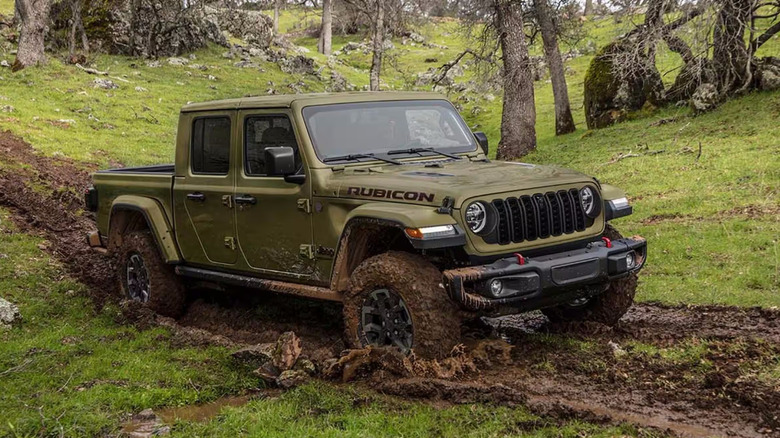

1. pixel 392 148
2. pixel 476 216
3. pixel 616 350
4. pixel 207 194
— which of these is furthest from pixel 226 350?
pixel 616 350

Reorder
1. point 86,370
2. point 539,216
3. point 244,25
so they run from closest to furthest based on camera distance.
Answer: point 539,216 < point 86,370 < point 244,25

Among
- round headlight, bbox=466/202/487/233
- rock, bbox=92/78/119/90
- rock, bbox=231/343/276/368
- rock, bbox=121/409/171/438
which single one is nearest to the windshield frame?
round headlight, bbox=466/202/487/233

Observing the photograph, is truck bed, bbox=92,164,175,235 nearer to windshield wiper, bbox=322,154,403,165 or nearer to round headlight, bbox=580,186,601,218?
windshield wiper, bbox=322,154,403,165

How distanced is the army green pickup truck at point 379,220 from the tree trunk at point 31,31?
64.5 feet

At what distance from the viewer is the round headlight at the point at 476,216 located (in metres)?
5.83

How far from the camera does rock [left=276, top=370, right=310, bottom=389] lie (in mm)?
5922

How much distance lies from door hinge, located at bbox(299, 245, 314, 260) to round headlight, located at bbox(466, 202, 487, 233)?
151 centimetres

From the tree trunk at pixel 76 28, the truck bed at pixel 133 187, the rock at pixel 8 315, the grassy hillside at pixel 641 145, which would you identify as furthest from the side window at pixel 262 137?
the tree trunk at pixel 76 28

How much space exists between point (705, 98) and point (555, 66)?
605 centimetres

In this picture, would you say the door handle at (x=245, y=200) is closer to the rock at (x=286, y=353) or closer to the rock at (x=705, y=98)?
the rock at (x=286, y=353)

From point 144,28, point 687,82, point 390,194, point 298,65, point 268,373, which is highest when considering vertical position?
point 144,28

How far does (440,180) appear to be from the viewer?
613 cm

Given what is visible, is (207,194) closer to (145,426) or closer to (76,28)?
(145,426)

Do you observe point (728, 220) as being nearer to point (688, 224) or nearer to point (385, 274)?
point (688, 224)
